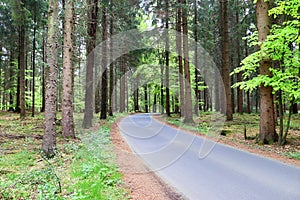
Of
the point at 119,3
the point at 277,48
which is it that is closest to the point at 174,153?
the point at 277,48

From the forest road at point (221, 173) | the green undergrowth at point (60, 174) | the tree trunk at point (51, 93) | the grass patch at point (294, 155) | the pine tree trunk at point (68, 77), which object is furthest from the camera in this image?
the pine tree trunk at point (68, 77)

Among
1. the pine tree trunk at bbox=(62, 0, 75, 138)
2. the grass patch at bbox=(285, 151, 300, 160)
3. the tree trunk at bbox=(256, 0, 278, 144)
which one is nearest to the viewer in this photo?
the grass patch at bbox=(285, 151, 300, 160)

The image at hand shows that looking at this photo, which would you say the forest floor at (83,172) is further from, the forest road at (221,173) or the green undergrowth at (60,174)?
the forest road at (221,173)

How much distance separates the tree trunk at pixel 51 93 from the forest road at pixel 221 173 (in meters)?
2.76

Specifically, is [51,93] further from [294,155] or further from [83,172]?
[294,155]

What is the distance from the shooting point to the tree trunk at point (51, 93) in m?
7.02

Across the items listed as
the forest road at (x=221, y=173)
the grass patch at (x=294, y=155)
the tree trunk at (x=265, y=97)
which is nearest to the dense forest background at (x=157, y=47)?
the tree trunk at (x=265, y=97)

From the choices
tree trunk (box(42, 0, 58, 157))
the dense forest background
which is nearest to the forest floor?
tree trunk (box(42, 0, 58, 157))

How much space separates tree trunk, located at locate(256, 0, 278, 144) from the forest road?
2.10 meters

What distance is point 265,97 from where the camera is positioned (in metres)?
9.81

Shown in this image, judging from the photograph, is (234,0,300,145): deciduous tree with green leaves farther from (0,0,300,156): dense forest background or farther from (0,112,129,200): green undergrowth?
(0,112,129,200): green undergrowth

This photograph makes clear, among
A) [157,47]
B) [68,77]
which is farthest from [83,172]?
[157,47]

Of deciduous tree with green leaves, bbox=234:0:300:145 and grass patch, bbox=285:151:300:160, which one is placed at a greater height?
deciduous tree with green leaves, bbox=234:0:300:145

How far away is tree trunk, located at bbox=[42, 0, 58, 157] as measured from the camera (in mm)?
7020
